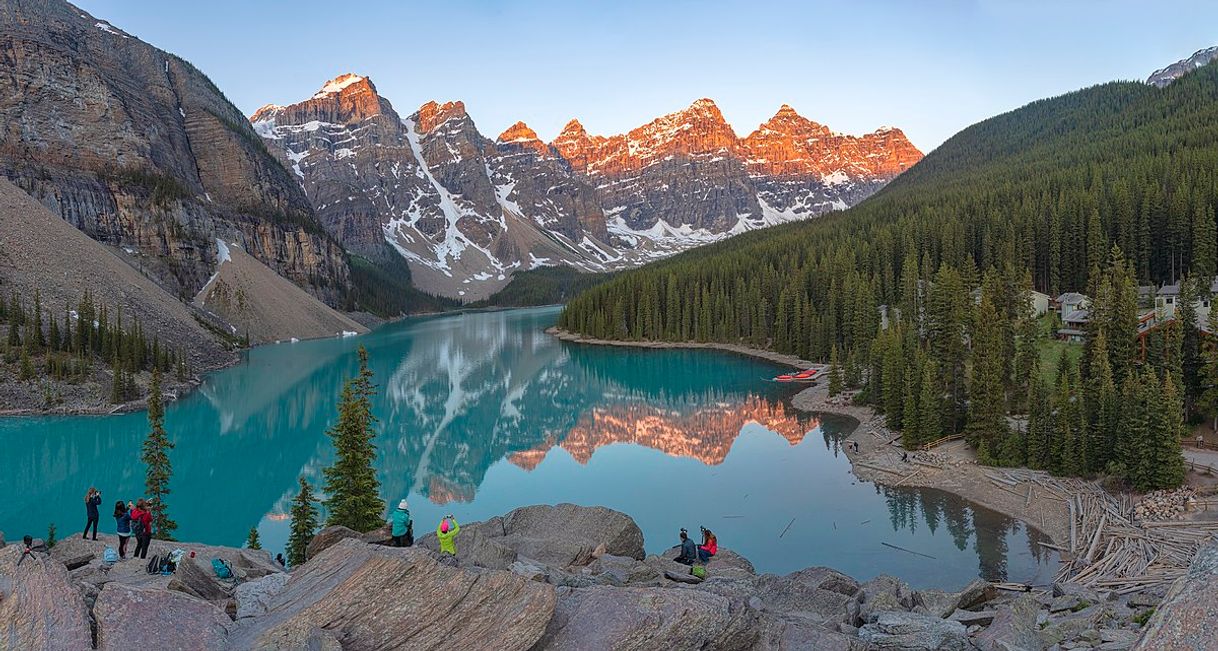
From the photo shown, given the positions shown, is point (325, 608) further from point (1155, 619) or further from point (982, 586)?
point (982, 586)

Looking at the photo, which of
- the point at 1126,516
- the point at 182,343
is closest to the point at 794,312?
the point at 1126,516

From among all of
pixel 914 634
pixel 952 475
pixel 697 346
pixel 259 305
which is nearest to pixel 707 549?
pixel 914 634

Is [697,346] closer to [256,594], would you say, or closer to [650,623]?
[256,594]

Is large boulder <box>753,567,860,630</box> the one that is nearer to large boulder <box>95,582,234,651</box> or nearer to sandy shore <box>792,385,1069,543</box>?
large boulder <box>95,582,234,651</box>

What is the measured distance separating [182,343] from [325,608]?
94.9 metres

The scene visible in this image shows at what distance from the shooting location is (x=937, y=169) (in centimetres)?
15975

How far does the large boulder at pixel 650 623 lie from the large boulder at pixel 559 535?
672cm

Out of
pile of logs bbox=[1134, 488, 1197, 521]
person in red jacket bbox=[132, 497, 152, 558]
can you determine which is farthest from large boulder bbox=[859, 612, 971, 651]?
pile of logs bbox=[1134, 488, 1197, 521]

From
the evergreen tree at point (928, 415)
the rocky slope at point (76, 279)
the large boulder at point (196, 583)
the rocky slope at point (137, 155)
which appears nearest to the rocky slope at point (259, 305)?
the rocky slope at point (137, 155)

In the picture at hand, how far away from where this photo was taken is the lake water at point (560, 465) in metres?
30.1

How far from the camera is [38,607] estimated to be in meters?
10.0

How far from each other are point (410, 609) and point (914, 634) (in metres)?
8.73

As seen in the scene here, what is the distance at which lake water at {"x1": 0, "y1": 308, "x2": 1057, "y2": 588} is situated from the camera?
98.6 feet

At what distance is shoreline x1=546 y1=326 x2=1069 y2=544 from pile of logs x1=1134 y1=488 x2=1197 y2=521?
2744 mm
